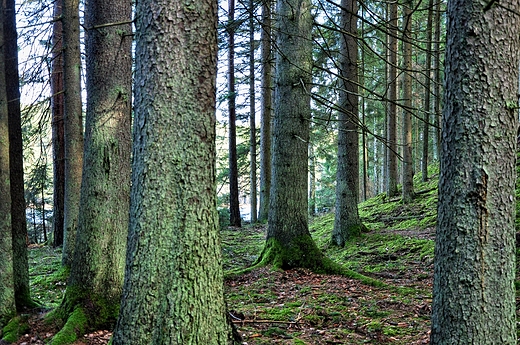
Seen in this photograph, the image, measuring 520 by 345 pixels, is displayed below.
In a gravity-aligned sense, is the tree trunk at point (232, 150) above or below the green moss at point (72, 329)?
above

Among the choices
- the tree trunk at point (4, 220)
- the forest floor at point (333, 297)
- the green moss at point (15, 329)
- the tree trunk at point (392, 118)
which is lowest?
the forest floor at point (333, 297)

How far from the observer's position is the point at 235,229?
50.7ft

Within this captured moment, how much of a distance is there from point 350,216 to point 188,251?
8167 mm

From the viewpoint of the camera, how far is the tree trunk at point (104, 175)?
4.29 metres

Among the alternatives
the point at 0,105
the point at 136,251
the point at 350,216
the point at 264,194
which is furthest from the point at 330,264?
the point at 264,194

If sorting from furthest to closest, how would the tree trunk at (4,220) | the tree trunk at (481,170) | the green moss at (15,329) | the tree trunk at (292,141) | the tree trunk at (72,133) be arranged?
the tree trunk at (72,133), the tree trunk at (292,141), the tree trunk at (4,220), the green moss at (15,329), the tree trunk at (481,170)

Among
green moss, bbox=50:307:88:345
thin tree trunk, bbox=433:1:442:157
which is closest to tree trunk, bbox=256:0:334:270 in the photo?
thin tree trunk, bbox=433:1:442:157

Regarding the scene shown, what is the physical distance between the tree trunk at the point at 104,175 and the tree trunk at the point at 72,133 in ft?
10.3

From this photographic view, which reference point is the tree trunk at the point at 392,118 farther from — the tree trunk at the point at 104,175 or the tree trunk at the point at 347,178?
the tree trunk at the point at 104,175

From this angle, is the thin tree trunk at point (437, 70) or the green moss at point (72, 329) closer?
the green moss at point (72, 329)

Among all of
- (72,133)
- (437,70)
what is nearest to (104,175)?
(72,133)

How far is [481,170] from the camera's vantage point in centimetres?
274

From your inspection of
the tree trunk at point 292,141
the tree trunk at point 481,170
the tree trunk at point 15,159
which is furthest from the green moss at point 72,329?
the tree trunk at point 292,141

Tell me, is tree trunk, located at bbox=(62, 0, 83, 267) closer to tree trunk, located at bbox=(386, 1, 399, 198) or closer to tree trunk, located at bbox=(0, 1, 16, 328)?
tree trunk, located at bbox=(0, 1, 16, 328)
